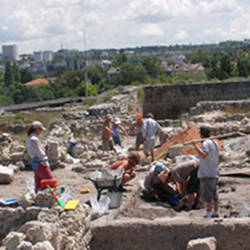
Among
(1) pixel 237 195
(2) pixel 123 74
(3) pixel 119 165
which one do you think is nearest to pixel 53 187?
(3) pixel 119 165

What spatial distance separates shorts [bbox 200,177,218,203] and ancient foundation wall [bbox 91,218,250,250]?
701 mm

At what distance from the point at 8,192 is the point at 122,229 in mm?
3751

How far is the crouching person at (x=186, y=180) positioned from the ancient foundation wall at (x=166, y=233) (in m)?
1.23

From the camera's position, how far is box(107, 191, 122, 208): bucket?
7.68 m

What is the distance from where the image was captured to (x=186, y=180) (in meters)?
8.11

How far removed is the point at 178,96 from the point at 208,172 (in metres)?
16.5

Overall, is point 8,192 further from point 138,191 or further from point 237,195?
point 237,195

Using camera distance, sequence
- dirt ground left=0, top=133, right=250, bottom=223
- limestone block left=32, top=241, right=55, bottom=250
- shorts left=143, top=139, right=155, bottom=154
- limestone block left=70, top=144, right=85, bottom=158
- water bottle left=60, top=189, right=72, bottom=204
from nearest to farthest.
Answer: limestone block left=32, top=241, right=55, bottom=250, water bottle left=60, top=189, right=72, bottom=204, dirt ground left=0, top=133, right=250, bottom=223, shorts left=143, top=139, right=155, bottom=154, limestone block left=70, top=144, right=85, bottom=158

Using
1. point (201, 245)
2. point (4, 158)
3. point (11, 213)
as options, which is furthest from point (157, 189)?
point (4, 158)

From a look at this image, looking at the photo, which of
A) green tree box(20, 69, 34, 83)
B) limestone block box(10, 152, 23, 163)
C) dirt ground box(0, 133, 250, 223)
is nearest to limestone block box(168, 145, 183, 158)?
dirt ground box(0, 133, 250, 223)

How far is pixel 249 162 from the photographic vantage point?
32.9 feet

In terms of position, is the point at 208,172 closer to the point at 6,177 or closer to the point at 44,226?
the point at 44,226

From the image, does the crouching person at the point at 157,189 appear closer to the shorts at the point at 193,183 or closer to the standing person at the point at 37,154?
the shorts at the point at 193,183

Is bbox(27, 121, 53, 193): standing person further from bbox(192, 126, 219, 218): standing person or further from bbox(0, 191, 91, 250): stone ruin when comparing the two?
bbox(192, 126, 219, 218): standing person
